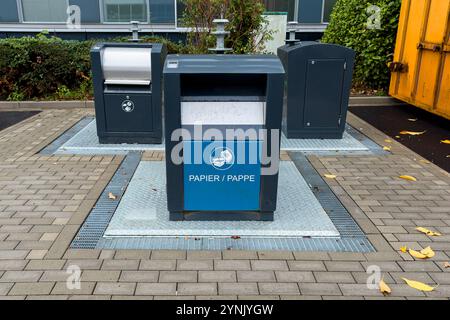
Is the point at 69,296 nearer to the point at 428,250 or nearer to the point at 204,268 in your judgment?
the point at 204,268

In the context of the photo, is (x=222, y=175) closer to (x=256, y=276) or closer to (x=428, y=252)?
(x=256, y=276)

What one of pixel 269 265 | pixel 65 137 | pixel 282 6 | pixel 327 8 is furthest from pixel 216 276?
pixel 327 8

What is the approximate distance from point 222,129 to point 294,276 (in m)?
1.21

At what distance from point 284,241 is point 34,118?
540 cm

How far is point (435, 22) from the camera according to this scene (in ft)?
21.8

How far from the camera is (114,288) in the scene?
110 inches

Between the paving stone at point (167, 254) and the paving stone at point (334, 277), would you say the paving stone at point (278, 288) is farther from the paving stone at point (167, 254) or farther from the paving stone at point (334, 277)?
the paving stone at point (167, 254)

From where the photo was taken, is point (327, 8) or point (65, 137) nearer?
point (65, 137)

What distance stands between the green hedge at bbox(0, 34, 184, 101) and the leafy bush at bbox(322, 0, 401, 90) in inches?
141

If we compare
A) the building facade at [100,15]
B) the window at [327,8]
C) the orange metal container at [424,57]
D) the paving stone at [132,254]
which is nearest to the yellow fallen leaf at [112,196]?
the paving stone at [132,254]

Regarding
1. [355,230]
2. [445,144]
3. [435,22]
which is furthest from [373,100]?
[355,230]

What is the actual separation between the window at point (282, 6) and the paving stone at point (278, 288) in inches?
387

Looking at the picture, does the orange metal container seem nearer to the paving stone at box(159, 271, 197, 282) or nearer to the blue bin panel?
the blue bin panel

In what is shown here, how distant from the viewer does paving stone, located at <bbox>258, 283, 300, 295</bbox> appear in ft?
9.12
